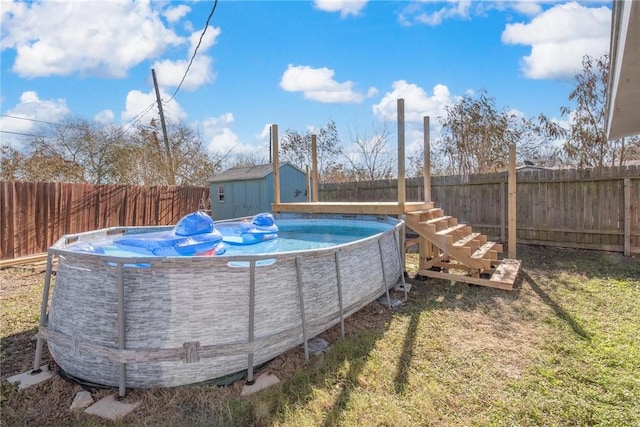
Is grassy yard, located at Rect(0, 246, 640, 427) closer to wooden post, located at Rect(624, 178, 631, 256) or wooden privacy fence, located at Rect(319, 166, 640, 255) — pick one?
wooden post, located at Rect(624, 178, 631, 256)

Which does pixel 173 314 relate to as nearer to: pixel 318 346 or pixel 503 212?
pixel 318 346

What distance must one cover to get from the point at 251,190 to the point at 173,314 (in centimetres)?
1007

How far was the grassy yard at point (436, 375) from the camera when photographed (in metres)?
2.13

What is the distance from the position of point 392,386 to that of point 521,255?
523 cm

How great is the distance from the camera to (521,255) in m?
6.46

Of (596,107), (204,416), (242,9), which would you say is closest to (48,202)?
(242,9)

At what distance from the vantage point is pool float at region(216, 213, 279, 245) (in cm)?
624

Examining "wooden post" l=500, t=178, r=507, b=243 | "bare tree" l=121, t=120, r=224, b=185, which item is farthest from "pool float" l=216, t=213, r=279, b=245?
"bare tree" l=121, t=120, r=224, b=185

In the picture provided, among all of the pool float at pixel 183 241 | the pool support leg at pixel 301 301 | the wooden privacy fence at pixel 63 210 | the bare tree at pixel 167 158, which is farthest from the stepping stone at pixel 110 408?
the bare tree at pixel 167 158

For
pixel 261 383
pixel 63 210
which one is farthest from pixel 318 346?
pixel 63 210

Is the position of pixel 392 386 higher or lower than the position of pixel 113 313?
lower

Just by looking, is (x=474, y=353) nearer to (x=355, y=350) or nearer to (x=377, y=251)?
(x=355, y=350)

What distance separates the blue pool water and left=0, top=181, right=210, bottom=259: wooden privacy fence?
3.37m

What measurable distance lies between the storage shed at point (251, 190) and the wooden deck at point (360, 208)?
4.65 metres
